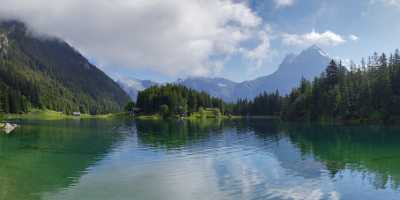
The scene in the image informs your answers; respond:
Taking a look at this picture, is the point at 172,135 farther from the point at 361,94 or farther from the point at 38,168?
the point at 361,94

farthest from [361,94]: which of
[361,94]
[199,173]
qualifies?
[199,173]

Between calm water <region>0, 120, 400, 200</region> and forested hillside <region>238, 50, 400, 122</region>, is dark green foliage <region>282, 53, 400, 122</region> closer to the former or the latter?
forested hillside <region>238, 50, 400, 122</region>

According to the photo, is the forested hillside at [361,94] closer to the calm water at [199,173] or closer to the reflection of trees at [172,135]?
the reflection of trees at [172,135]

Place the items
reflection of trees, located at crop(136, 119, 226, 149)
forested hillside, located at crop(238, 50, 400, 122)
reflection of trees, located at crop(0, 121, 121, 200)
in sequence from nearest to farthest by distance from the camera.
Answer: reflection of trees, located at crop(0, 121, 121, 200)
reflection of trees, located at crop(136, 119, 226, 149)
forested hillside, located at crop(238, 50, 400, 122)

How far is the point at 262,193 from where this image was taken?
34.1 meters

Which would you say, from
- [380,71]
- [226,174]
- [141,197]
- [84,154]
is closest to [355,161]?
[226,174]

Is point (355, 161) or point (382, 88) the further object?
point (382, 88)

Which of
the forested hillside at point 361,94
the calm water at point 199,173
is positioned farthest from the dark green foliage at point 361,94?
the calm water at point 199,173

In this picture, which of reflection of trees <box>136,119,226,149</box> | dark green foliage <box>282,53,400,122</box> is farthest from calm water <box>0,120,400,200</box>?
dark green foliage <box>282,53,400,122</box>

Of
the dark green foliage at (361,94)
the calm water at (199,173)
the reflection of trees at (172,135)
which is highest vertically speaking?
the dark green foliage at (361,94)

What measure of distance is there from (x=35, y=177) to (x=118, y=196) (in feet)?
50.3

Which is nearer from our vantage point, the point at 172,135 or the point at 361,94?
the point at 172,135

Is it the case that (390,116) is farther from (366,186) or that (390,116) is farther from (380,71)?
(366,186)

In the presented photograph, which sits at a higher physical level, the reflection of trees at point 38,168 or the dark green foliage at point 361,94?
the dark green foliage at point 361,94
